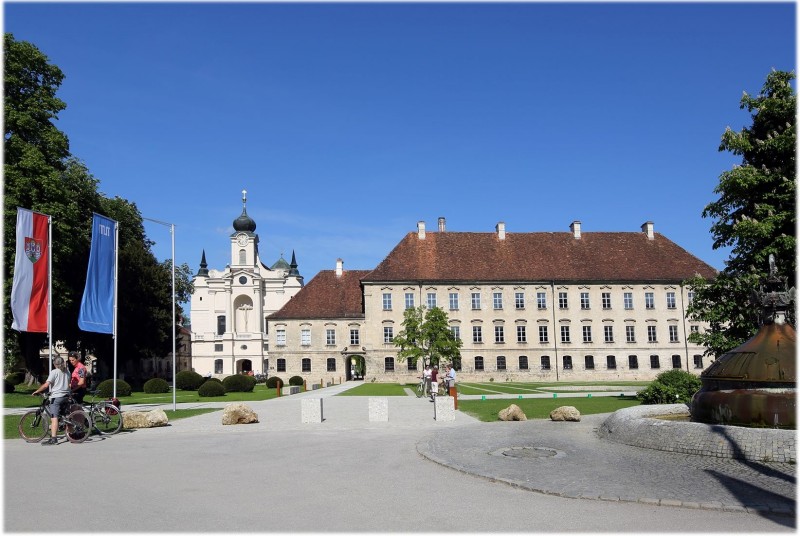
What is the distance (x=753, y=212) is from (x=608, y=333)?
140ft

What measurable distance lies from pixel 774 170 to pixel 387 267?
44.5 metres

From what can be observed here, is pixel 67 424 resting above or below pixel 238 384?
above

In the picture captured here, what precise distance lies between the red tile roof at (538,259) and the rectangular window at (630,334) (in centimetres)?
454

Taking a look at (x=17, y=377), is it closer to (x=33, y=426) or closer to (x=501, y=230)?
(x=501, y=230)

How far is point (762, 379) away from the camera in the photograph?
1321 cm

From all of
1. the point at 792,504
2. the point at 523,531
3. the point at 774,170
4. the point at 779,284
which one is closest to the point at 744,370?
the point at 779,284

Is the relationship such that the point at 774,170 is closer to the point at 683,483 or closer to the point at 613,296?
the point at 683,483

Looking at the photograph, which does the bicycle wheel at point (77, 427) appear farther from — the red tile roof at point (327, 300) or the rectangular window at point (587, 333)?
the rectangular window at point (587, 333)

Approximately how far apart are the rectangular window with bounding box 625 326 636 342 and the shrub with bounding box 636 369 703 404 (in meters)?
45.4

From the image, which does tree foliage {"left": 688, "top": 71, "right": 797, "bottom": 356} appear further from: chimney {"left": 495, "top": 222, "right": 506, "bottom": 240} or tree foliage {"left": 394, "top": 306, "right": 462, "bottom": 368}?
chimney {"left": 495, "top": 222, "right": 506, "bottom": 240}

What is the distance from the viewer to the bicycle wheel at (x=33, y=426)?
1543 centimetres

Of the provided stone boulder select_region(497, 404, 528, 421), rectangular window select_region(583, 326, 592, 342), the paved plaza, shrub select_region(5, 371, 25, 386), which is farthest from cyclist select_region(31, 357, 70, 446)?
rectangular window select_region(583, 326, 592, 342)

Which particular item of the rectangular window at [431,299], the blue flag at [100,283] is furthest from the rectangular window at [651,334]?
the blue flag at [100,283]

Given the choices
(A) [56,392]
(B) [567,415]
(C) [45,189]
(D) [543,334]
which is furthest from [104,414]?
(D) [543,334]
